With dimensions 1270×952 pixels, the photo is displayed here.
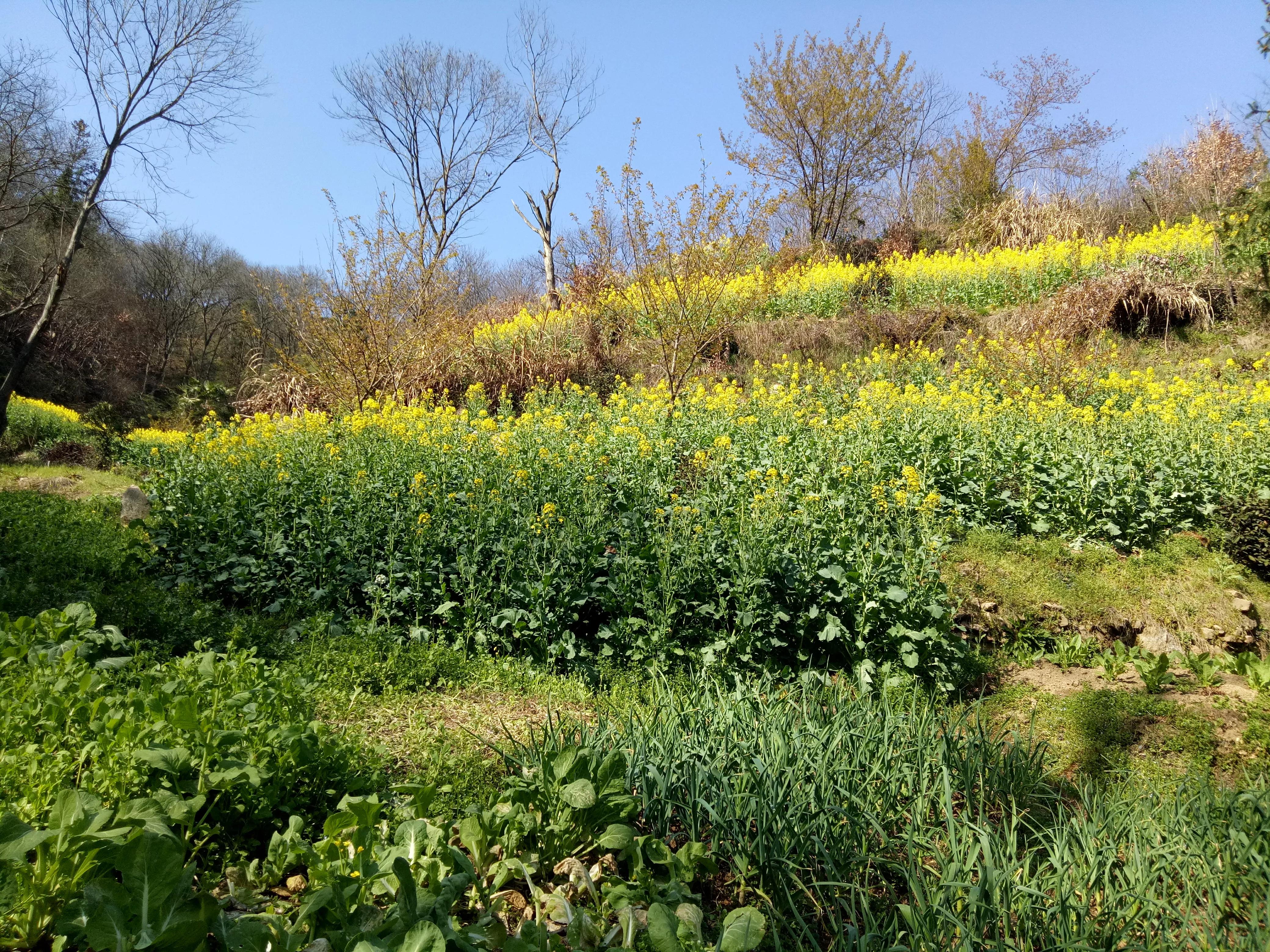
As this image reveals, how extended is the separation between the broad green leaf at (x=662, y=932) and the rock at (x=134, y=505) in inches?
331

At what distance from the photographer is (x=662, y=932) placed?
62.2 inches

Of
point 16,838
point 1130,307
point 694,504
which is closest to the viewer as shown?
point 16,838

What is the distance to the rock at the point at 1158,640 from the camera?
18.2 ft

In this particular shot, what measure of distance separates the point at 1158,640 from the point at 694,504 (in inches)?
152

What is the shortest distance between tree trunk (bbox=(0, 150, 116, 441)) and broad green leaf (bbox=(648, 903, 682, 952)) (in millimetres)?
14617

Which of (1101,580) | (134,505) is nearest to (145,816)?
(1101,580)

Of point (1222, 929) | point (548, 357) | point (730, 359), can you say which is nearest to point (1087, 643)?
point (1222, 929)

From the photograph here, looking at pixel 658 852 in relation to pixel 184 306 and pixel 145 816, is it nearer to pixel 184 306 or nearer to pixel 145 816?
pixel 145 816

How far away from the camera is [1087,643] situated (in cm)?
537

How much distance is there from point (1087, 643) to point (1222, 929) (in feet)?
12.6

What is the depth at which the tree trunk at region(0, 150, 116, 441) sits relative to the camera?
39.5ft

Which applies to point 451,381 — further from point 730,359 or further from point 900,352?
point 900,352

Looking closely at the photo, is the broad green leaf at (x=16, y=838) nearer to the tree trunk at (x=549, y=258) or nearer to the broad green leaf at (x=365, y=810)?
the broad green leaf at (x=365, y=810)

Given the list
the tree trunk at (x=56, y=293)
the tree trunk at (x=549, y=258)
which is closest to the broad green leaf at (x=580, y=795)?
the tree trunk at (x=56, y=293)
